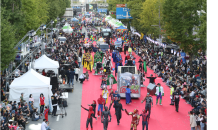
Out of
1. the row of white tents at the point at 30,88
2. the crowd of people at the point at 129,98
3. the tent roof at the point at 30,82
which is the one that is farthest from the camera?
the tent roof at the point at 30,82

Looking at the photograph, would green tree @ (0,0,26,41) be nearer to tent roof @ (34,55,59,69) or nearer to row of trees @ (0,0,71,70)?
row of trees @ (0,0,71,70)

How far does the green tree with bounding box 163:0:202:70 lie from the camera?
27062 mm

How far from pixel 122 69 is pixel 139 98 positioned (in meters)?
2.85

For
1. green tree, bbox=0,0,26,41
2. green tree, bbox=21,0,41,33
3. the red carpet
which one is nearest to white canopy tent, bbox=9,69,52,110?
the red carpet

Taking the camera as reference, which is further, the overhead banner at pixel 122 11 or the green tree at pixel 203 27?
the overhead banner at pixel 122 11

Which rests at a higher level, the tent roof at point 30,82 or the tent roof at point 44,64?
the tent roof at point 44,64

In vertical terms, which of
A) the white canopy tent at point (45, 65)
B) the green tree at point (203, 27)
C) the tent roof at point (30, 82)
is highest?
the green tree at point (203, 27)

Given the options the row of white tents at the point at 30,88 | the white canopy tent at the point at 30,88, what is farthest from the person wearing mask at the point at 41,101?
the white canopy tent at the point at 30,88

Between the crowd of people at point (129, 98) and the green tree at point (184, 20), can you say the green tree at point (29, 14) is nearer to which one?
the crowd of people at point (129, 98)

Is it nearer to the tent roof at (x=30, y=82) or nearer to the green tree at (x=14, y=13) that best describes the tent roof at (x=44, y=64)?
the green tree at (x=14, y=13)

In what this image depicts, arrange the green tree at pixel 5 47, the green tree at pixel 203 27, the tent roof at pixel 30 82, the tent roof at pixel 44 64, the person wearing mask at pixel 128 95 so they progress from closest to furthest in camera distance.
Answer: the tent roof at pixel 30 82 < the person wearing mask at pixel 128 95 < the green tree at pixel 5 47 < the green tree at pixel 203 27 < the tent roof at pixel 44 64

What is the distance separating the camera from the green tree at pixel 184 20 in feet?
88.8
